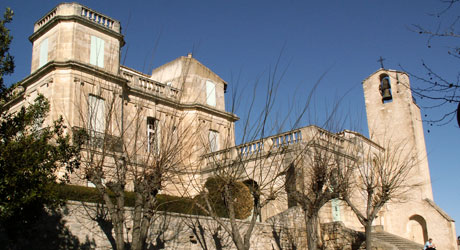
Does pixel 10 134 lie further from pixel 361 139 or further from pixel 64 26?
pixel 361 139

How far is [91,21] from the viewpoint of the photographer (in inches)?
722

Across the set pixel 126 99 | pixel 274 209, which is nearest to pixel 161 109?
pixel 126 99

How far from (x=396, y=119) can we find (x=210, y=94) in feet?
34.4

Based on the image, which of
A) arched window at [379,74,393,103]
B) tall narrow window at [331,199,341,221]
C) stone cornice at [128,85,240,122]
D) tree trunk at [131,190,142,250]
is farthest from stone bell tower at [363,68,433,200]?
tree trunk at [131,190,142,250]

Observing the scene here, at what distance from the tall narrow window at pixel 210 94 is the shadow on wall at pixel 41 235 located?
1366 centimetres

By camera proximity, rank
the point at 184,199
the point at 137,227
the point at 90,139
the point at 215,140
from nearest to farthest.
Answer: the point at 137,227, the point at 90,139, the point at 184,199, the point at 215,140

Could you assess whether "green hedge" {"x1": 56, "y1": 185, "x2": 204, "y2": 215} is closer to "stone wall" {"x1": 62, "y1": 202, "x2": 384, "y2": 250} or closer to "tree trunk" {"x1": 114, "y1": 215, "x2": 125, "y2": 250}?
"stone wall" {"x1": 62, "y1": 202, "x2": 384, "y2": 250}

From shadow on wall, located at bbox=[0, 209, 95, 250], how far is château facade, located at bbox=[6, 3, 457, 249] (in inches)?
113

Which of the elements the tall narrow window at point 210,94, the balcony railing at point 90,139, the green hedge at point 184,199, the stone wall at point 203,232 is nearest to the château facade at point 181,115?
the tall narrow window at point 210,94

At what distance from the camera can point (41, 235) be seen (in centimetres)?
993

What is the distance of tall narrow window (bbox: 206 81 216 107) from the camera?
23.8m

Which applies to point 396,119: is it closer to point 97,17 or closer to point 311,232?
point 311,232

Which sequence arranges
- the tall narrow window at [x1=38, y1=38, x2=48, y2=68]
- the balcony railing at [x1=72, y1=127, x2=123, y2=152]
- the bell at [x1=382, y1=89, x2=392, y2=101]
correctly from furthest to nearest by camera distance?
the bell at [x1=382, y1=89, x2=392, y2=101]
the tall narrow window at [x1=38, y1=38, x2=48, y2=68]
the balcony railing at [x1=72, y1=127, x2=123, y2=152]

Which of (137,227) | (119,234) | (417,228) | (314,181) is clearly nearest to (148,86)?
(314,181)
